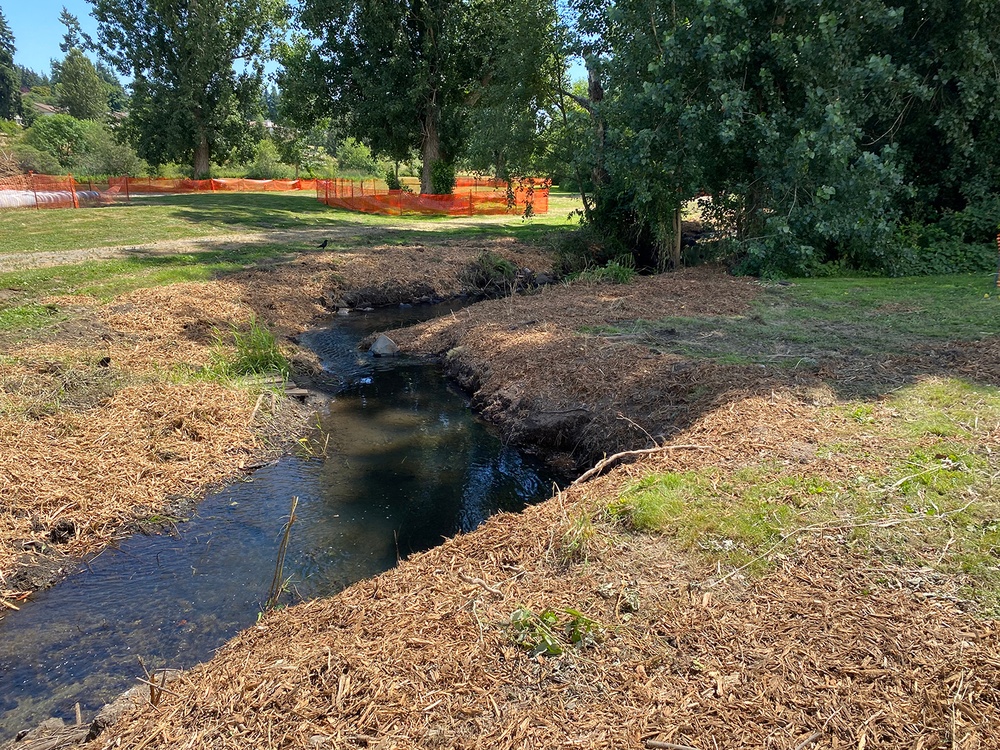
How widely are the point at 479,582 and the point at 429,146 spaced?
28.7m

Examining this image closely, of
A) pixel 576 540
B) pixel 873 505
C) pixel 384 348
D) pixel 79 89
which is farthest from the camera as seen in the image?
pixel 79 89

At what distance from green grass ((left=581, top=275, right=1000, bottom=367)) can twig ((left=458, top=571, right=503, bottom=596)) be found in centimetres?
468

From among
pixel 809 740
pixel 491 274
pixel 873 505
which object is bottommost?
pixel 809 740

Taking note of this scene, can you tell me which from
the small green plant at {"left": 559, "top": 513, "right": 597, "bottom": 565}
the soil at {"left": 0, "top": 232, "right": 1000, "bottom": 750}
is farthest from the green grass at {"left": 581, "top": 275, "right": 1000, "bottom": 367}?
the small green plant at {"left": 559, "top": 513, "right": 597, "bottom": 565}

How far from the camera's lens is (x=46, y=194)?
25297 millimetres

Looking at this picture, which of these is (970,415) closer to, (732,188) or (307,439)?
(307,439)

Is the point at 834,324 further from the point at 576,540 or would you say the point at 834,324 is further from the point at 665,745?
the point at 665,745

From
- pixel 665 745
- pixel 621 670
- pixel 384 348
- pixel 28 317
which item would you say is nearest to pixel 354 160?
pixel 384 348

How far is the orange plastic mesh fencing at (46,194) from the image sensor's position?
80.0 feet

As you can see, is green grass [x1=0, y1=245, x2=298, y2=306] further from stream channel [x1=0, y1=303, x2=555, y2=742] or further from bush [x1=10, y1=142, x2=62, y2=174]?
bush [x1=10, y1=142, x2=62, y2=174]

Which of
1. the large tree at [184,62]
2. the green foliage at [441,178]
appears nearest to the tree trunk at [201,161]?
the large tree at [184,62]

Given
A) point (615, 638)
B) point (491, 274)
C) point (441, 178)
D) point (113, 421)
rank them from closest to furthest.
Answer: point (615, 638) → point (113, 421) → point (491, 274) → point (441, 178)

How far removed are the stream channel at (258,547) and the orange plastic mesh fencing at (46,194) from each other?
22187mm

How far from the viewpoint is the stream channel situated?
169 inches
